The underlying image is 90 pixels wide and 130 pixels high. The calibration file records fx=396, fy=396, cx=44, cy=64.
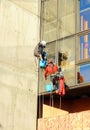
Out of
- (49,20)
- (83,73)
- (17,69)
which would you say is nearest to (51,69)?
(83,73)

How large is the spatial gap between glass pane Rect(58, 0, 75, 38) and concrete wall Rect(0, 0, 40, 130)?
1.29m

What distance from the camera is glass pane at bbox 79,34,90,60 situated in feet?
51.5

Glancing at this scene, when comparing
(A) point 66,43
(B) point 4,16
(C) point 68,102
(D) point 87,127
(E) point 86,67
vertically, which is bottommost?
(D) point 87,127

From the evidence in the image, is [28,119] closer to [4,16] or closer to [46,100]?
[46,100]

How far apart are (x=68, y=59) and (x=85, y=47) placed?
923 mm

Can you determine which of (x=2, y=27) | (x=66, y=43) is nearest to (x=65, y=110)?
(x=66, y=43)

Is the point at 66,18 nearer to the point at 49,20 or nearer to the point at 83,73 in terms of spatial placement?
the point at 49,20

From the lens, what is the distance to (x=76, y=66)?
1589 centimetres

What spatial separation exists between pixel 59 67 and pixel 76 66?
2.79 ft

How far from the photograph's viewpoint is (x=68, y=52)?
1641 centimetres

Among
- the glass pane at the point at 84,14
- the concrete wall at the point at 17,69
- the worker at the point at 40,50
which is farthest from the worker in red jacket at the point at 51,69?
the glass pane at the point at 84,14

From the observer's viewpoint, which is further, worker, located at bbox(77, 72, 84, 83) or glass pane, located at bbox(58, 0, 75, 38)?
glass pane, located at bbox(58, 0, 75, 38)

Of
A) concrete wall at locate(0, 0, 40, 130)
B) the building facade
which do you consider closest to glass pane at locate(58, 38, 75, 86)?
the building facade

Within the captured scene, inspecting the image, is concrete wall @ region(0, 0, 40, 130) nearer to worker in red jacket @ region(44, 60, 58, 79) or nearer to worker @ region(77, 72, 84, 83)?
worker in red jacket @ region(44, 60, 58, 79)
